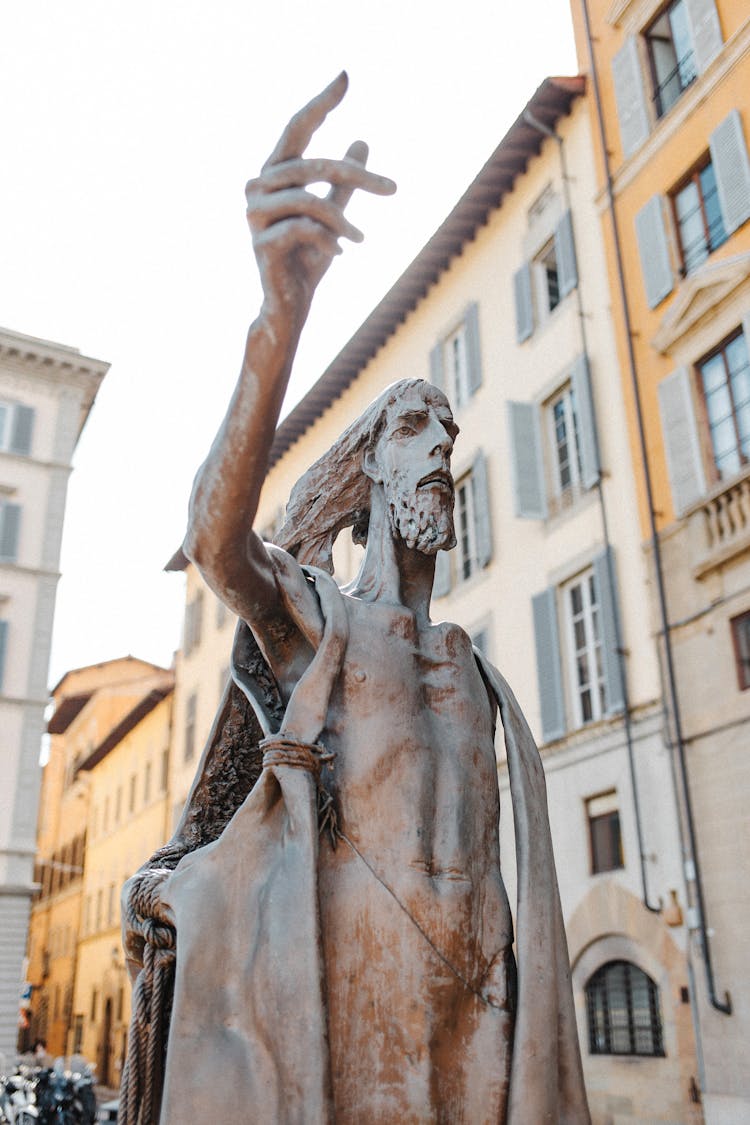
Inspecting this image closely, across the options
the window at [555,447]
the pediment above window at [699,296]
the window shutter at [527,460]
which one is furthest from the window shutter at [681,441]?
the window shutter at [527,460]

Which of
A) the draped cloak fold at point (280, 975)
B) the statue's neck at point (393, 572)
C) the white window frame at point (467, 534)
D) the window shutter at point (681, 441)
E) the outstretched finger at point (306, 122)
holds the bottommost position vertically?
the draped cloak fold at point (280, 975)

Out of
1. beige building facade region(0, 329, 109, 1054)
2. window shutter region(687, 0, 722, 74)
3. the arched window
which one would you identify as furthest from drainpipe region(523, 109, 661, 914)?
beige building facade region(0, 329, 109, 1054)

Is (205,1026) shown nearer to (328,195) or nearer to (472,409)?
(328,195)

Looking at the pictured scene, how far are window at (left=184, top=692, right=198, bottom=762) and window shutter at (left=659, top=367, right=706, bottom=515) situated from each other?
19.0m

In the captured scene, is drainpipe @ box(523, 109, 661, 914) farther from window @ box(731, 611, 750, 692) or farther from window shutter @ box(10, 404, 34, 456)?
window shutter @ box(10, 404, 34, 456)

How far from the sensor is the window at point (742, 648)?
1210 centimetres

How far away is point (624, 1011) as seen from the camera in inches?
515

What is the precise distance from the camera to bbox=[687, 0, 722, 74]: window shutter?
13977mm

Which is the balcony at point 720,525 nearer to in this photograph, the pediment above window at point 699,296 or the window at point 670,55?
the pediment above window at point 699,296

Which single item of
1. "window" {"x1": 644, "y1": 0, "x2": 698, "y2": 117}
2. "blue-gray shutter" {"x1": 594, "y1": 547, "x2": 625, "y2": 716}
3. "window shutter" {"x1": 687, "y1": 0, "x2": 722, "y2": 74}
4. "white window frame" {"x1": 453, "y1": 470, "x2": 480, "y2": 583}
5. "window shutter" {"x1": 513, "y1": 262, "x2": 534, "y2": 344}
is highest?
"window" {"x1": 644, "y1": 0, "x2": 698, "y2": 117}

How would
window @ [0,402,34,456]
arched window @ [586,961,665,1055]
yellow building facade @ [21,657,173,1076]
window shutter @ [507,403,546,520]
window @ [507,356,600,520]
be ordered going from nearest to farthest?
arched window @ [586,961,665,1055] → window @ [507,356,600,520] → window shutter @ [507,403,546,520] → window @ [0,402,34,456] → yellow building facade @ [21,657,173,1076]

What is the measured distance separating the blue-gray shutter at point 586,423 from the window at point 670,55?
3703 mm

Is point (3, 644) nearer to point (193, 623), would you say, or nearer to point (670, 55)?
point (193, 623)

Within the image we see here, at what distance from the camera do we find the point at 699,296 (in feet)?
44.8
